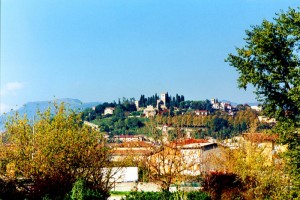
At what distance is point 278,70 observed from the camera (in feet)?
63.2

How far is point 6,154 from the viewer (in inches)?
741

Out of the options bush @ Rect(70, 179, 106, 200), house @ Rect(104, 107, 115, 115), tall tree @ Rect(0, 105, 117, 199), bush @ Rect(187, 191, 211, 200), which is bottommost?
bush @ Rect(187, 191, 211, 200)

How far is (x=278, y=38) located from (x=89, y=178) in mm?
9719

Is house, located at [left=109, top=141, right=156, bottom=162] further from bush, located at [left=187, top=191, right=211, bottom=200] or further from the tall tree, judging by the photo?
bush, located at [left=187, top=191, right=211, bottom=200]

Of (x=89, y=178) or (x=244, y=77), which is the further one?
(x=244, y=77)

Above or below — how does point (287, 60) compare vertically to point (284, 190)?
above

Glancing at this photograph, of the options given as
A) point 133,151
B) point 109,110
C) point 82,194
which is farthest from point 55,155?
point 109,110

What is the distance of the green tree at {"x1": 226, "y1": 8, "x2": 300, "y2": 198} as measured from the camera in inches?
738

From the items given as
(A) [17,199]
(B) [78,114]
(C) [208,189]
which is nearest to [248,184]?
(C) [208,189]

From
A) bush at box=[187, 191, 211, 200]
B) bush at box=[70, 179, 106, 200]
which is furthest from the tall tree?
bush at box=[187, 191, 211, 200]

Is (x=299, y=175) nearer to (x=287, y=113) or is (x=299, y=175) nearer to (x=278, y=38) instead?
(x=287, y=113)

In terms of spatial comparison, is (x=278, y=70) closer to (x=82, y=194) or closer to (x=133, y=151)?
(x=82, y=194)

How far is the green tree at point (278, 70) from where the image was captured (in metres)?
18.7

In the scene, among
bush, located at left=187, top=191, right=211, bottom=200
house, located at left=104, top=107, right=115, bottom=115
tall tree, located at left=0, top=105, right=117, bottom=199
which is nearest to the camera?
bush, located at left=187, top=191, right=211, bottom=200
